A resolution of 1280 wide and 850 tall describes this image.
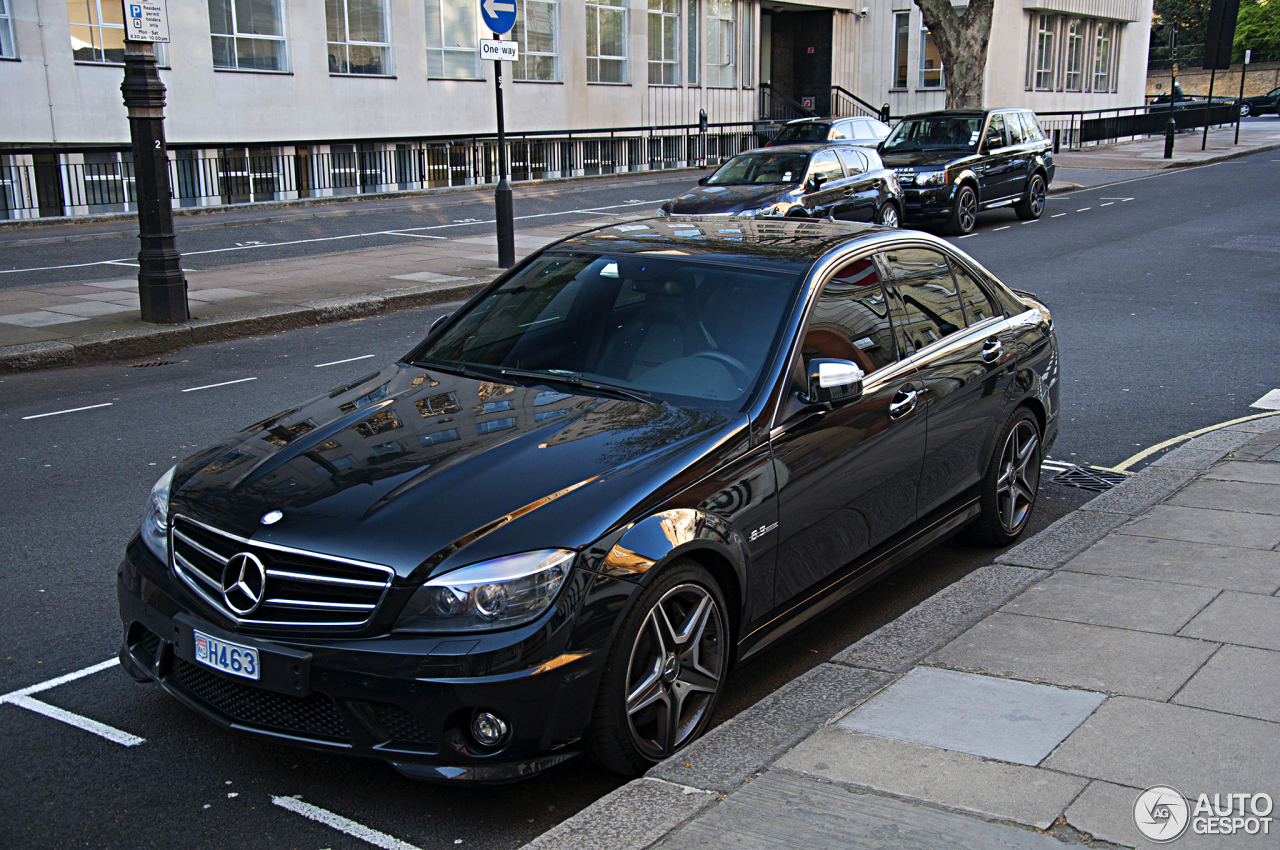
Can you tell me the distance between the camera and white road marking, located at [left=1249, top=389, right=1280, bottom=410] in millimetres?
8648

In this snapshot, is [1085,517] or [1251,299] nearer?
[1085,517]

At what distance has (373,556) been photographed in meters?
3.35

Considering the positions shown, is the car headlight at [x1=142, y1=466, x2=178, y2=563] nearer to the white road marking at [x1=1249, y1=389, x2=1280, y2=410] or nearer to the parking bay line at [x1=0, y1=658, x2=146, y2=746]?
the parking bay line at [x1=0, y1=658, x2=146, y2=746]

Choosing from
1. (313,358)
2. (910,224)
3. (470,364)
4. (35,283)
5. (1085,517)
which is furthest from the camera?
(910,224)

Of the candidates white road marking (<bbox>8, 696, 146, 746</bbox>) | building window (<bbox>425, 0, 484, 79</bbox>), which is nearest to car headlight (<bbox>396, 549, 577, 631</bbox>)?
white road marking (<bbox>8, 696, 146, 746</bbox>)

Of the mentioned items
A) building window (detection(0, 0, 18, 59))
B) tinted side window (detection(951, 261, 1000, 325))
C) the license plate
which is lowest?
the license plate

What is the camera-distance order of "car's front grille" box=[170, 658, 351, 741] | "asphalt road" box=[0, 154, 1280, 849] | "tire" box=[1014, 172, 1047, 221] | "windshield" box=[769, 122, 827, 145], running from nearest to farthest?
"car's front grille" box=[170, 658, 351, 741] → "asphalt road" box=[0, 154, 1280, 849] → "tire" box=[1014, 172, 1047, 221] → "windshield" box=[769, 122, 827, 145]

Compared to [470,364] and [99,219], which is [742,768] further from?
[99,219]

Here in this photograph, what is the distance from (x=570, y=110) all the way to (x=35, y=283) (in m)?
21.5

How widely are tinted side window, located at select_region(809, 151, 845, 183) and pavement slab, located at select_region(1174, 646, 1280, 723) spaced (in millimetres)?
13619

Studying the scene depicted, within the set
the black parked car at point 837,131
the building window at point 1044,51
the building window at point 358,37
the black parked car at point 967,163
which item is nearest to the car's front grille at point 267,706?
the black parked car at point 967,163

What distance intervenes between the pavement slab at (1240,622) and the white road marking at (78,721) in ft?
12.6

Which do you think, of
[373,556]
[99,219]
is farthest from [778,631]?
[99,219]

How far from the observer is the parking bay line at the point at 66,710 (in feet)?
12.9
